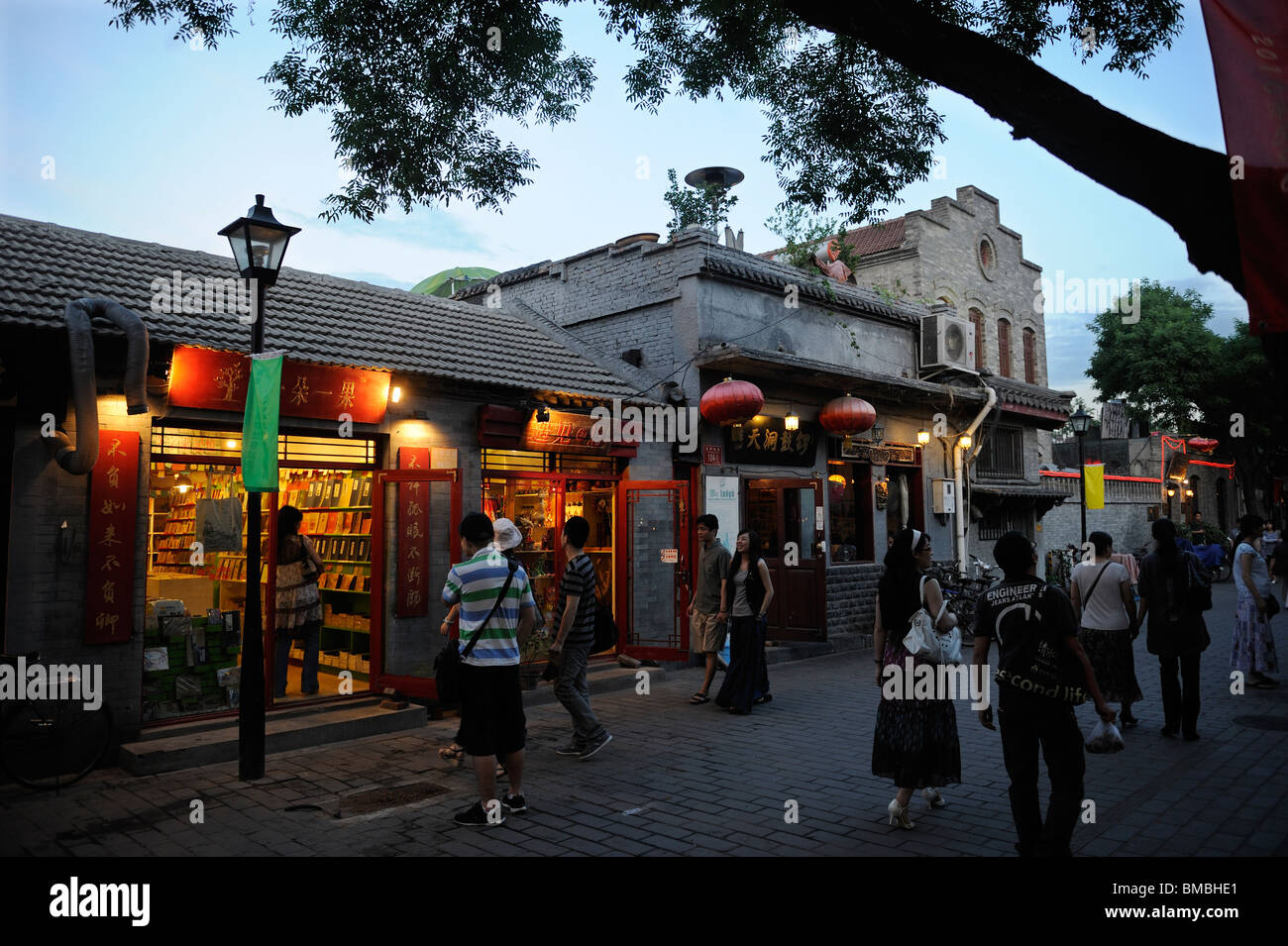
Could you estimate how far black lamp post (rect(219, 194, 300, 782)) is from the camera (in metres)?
6.92

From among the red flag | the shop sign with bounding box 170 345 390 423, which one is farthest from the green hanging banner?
the red flag

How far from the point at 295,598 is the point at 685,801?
17.1 ft

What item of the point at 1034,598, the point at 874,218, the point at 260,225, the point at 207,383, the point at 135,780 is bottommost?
the point at 135,780

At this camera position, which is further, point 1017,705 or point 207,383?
point 207,383

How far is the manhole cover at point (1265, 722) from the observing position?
826cm

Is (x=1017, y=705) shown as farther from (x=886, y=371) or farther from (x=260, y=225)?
(x=886, y=371)

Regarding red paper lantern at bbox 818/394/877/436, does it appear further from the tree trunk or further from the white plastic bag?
the tree trunk

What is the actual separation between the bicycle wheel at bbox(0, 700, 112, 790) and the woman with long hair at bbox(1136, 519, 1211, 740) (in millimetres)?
9502

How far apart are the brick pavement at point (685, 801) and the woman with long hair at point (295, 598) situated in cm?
132

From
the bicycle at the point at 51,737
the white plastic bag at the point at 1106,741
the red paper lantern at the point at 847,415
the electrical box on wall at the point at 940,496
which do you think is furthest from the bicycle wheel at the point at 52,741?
the electrical box on wall at the point at 940,496

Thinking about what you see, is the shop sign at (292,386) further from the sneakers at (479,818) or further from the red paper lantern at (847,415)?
the red paper lantern at (847,415)

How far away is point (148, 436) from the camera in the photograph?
7.85 m
